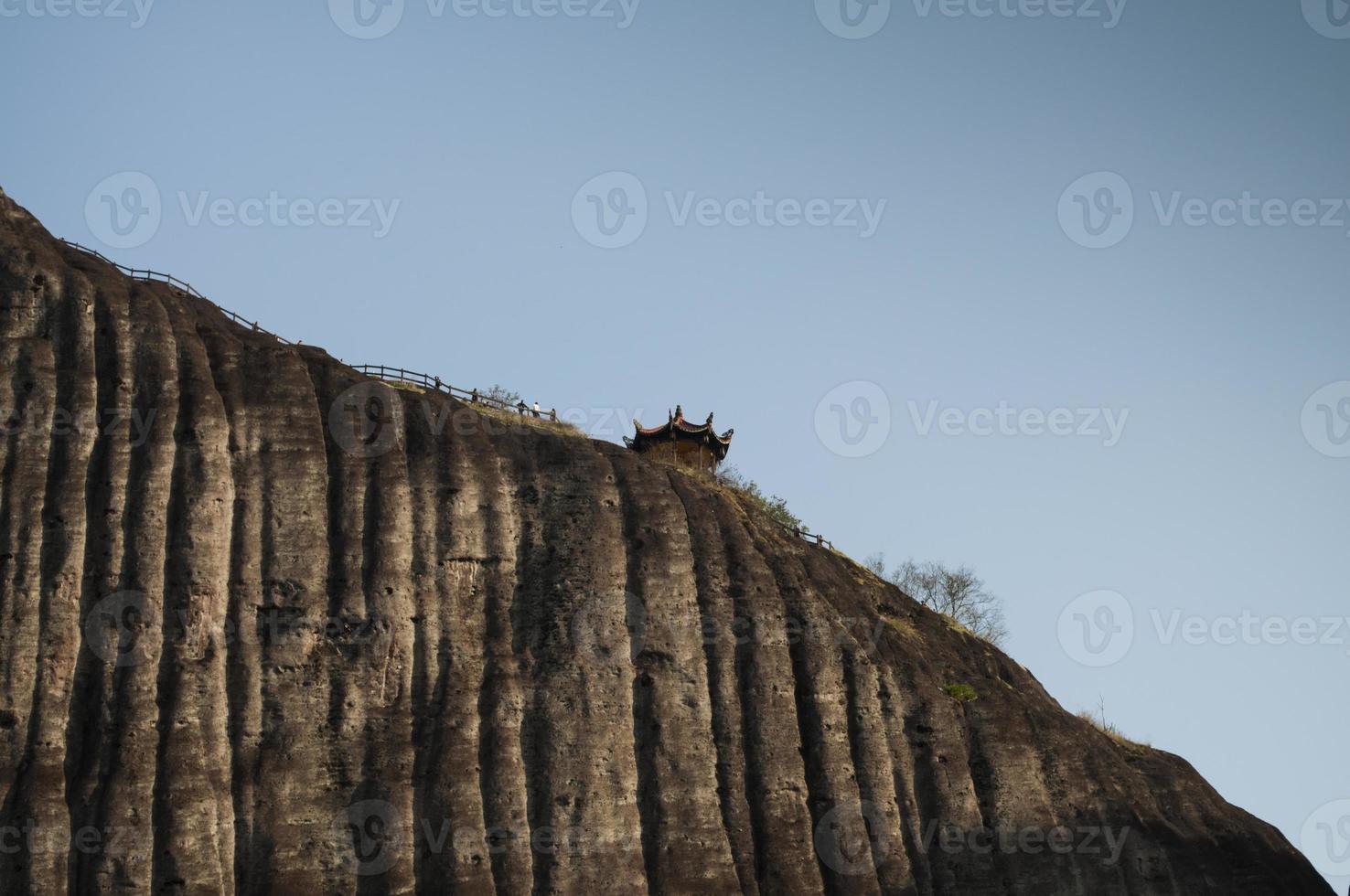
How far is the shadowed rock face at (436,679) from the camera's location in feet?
154

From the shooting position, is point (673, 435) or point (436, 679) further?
point (673, 435)

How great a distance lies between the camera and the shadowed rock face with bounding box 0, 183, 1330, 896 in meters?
47.0

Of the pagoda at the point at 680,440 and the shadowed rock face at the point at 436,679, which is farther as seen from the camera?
the pagoda at the point at 680,440

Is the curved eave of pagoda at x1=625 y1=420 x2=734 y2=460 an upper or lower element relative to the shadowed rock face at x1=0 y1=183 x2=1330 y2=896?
upper

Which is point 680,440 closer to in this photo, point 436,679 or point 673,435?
point 673,435

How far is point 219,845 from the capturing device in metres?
46.0

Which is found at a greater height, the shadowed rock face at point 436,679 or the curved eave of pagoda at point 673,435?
the curved eave of pagoda at point 673,435

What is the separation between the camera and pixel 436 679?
50875 millimetres

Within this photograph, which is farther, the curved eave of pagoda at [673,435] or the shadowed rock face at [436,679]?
the curved eave of pagoda at [673,435]

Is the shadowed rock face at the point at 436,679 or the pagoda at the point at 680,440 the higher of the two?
the pagoda at the point at 680,440

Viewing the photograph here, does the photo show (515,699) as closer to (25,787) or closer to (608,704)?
(608,704)

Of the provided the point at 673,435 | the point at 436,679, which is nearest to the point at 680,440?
the point at 673,435

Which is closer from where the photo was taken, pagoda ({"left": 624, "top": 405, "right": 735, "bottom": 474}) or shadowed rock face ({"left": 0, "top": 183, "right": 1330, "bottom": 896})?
shadowed rock face ({"left": 0, "top": 183, "right": 1330, "bottom": 896})

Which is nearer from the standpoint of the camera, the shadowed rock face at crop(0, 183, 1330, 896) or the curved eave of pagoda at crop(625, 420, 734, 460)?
the shadowed rock face at crop(0, 183, 1330, 896)
